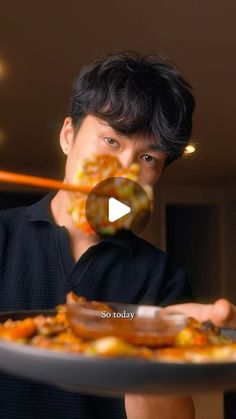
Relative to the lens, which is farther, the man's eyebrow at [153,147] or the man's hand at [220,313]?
the man's eyebrow at [153,147]

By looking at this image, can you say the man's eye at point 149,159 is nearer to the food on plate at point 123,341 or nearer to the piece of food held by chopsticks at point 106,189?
the piece of food held by chopsticks at point 106,189

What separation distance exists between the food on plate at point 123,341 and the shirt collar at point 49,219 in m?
0.33

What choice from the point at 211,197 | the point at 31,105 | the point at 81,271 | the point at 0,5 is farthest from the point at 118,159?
the point at 211,197

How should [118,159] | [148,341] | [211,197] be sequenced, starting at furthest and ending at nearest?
[211,197]
[118,159]
[148,341]

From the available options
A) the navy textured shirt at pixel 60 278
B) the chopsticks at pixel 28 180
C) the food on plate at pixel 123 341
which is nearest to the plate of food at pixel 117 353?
the food on plate at pixel 123 341

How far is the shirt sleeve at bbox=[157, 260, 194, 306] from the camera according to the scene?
107 cm

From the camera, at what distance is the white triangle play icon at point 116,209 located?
834mm

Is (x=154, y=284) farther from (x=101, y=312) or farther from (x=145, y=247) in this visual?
(x=101, y=312)

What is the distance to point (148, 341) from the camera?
0.61 metres

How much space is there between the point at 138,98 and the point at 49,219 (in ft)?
0.90

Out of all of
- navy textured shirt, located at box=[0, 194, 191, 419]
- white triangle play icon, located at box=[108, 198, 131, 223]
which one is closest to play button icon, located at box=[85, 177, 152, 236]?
white triangle play icon, located at box=[108, 198, 131, 223]

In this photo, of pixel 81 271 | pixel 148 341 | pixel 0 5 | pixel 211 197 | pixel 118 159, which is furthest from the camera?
pixel 211 197

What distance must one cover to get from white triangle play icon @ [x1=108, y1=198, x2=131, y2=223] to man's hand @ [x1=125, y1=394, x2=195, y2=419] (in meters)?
0.27

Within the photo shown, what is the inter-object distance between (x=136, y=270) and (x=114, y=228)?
0.16m
